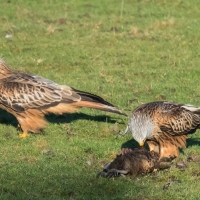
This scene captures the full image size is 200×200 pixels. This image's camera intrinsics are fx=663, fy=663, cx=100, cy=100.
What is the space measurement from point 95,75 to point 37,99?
3.36 m

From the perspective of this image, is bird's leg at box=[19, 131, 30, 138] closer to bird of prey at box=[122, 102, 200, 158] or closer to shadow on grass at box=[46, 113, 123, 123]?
shadow on grass at box=[46, 113, 123, 123]

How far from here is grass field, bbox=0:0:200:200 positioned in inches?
339

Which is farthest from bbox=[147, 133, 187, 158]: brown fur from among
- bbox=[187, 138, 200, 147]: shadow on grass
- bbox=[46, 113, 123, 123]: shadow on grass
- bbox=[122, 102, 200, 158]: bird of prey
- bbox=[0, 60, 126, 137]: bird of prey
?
bbox=[46, 113, 123, 123]: shadow on grass

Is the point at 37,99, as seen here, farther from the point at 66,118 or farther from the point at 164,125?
the point at 164,125

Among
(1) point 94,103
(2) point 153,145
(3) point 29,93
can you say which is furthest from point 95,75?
(2) point 153,145

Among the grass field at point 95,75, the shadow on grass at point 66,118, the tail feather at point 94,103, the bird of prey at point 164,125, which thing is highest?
the bird of prey at point 164,125

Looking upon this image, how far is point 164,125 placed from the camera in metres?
9.55

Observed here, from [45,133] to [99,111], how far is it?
1593 millimetres

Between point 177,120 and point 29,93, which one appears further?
Answer: point 29,93

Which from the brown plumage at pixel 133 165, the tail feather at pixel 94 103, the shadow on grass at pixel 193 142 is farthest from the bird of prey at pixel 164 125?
the tail feather at pixel 94 103

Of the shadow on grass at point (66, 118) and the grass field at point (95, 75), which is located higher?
the grass field at point (95, 75)

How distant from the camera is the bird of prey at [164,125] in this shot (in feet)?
30.8

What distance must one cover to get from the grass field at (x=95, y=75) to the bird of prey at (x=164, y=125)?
1.25ft

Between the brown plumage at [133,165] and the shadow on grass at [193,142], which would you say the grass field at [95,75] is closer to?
the shadow on grass at [193,142]
